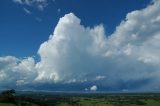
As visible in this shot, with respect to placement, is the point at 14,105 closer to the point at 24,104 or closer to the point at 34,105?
the point at 24,104

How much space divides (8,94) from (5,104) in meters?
16.7

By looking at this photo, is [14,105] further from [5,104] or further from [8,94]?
[8,94]

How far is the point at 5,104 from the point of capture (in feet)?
438

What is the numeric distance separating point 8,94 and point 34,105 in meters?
13.8

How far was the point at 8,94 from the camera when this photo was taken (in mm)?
149875

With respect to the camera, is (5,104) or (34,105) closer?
(5,104)

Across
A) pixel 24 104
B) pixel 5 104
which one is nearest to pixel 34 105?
pixel 24 104

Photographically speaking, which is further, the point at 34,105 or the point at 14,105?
the point at 34,105

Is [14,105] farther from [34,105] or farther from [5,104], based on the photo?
[34,105]

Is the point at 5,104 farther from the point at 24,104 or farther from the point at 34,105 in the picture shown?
the point at 34,105

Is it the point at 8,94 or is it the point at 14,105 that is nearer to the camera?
the point at 14,105

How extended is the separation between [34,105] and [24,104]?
31.0 ft

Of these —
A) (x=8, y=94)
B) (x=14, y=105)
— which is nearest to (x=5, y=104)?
(x=14, y=105)

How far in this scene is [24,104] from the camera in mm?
141750
